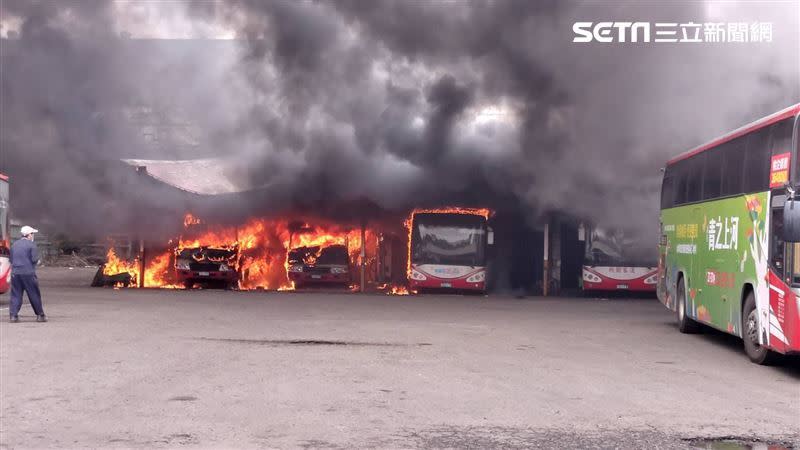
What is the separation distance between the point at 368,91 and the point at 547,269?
8132 mm

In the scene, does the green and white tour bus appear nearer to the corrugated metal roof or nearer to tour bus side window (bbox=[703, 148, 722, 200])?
tour bus side window (bbox=[703, 148, 722, 200])

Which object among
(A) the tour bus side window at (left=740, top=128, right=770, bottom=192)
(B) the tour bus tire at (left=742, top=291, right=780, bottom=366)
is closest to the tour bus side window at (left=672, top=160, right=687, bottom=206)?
(A) the tour bus side window at (left=740, top=128, right=770, bottom=192)

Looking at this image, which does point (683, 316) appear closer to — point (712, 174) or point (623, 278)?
point (712, 174)

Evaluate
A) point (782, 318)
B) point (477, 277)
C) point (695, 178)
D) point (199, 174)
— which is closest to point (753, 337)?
point (782, 318)

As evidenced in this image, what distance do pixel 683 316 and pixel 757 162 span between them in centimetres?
514

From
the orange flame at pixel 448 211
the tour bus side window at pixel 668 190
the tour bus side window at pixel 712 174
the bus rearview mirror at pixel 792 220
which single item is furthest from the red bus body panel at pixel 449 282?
the bus rearview mirror at pixel 792 220

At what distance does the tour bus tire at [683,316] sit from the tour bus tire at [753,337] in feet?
12.1

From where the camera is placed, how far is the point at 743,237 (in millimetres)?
13047

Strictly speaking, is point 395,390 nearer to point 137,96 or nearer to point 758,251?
point 758,251

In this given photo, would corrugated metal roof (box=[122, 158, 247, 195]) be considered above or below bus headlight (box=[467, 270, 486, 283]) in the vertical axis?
above

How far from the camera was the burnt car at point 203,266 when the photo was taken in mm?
31109

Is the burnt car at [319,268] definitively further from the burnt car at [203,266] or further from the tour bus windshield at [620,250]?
the tour bus windshield at [620,250]

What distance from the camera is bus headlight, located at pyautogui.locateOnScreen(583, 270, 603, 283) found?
90.7ft
